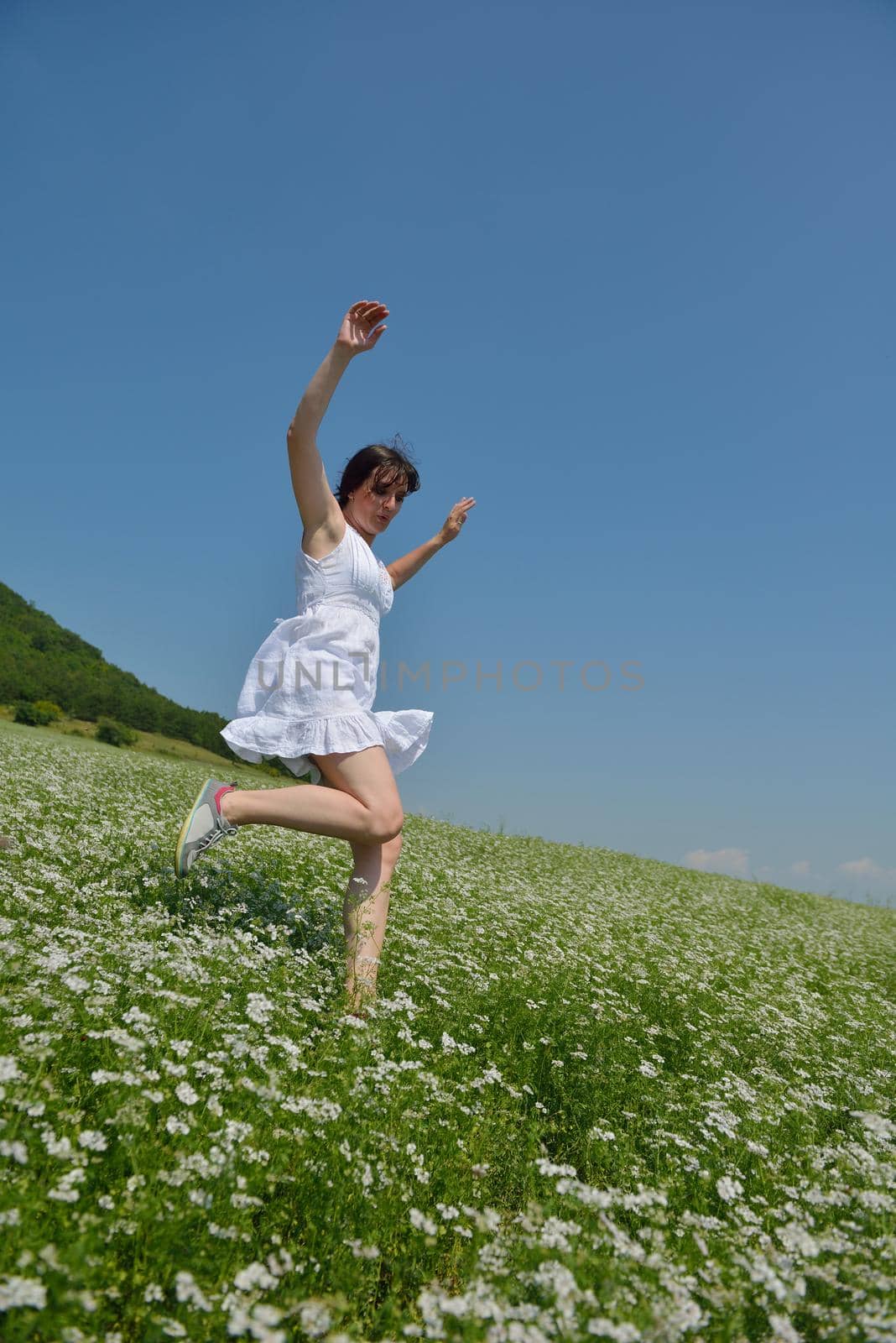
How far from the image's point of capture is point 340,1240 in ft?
9.36

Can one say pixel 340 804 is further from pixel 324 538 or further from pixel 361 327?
pixel 361 327

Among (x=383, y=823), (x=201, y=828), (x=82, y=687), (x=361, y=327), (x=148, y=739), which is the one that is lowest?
(x=201, y=828)

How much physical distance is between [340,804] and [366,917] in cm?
71

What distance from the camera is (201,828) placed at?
5.09m

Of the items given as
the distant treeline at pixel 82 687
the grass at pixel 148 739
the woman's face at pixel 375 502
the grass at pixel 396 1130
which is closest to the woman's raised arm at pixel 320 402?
the woman's face at pixel 375 502

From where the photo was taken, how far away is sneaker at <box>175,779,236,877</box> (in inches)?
197

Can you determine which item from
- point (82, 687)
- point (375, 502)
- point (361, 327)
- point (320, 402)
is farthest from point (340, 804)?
point (82, 687)

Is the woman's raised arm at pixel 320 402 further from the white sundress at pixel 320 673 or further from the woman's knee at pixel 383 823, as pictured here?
the woman's knee at pixel 383 823

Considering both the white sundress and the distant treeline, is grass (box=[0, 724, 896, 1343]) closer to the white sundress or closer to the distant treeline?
the white sundress

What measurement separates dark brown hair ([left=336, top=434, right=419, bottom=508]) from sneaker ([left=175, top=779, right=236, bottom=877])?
227 cm

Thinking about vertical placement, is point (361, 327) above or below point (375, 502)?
above

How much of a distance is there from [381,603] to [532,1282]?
4.06 metres

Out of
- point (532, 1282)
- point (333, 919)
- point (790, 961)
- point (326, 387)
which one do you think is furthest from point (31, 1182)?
point (790, 961)

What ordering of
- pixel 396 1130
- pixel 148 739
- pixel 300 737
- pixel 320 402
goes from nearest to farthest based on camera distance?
pixel 396 1130
pixel 320 402
pixel 300 737
pixel 148 739
